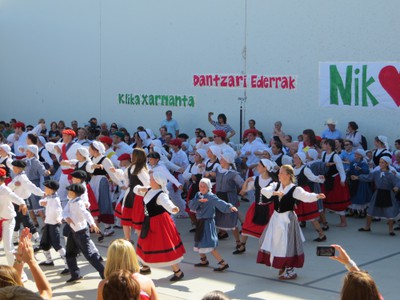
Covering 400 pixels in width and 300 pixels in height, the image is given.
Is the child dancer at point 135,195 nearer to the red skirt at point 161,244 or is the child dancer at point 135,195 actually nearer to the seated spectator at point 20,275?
the red skirt at point 161,244

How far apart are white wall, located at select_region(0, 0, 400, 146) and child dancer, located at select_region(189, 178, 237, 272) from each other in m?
6.86

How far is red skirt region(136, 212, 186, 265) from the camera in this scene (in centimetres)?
913

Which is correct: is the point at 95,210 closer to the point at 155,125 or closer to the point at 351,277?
the point at 351,277

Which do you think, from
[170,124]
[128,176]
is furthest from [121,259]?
[170,124]

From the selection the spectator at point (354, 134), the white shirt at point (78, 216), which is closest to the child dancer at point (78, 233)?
the white shirt at point (78, 216)

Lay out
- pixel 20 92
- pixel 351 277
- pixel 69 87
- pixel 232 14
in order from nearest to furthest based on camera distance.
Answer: pixel 351 277, pixel 232 14, pixel 69 87, pixel 20 92

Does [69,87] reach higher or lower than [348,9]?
lower

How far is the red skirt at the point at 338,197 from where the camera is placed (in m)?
12.6

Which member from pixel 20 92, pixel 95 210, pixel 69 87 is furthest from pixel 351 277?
pixel 20 92

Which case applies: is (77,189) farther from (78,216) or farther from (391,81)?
(391,81)

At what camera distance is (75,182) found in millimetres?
10242

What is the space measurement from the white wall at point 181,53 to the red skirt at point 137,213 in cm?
700

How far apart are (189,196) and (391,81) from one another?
5.60m

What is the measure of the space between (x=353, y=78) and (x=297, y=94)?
1.54m
